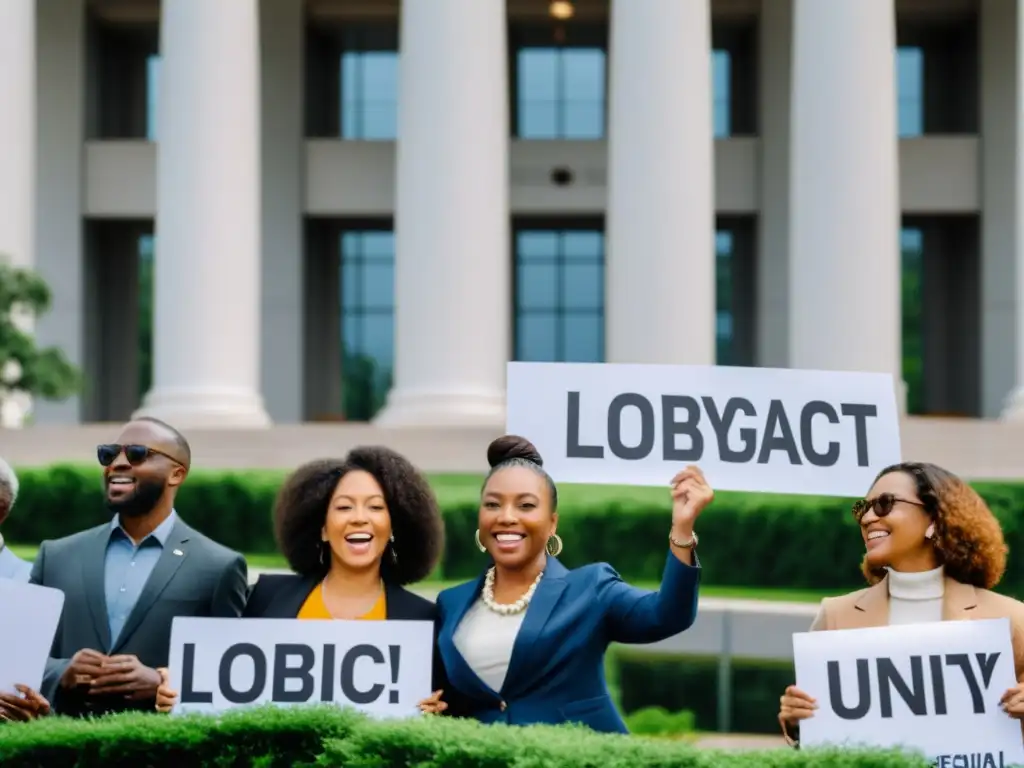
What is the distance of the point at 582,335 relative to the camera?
4953cm

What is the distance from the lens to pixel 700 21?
117 ft

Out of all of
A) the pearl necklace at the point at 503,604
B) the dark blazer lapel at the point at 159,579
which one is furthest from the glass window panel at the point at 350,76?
the pearl necklace at the point at 503,604

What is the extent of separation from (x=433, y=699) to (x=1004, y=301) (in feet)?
138

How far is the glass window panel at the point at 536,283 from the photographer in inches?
1964

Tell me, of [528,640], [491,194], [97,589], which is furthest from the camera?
[491,194]

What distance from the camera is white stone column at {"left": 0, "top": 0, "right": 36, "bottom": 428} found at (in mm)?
37250

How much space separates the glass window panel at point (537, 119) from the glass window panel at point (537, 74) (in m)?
0.24

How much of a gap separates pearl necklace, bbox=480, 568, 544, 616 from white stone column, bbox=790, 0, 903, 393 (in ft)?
90.9

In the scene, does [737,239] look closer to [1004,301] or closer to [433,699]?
[1004,301]

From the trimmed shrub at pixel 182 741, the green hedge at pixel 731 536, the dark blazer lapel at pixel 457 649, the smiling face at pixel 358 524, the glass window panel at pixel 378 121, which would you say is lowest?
the green hedge at pixel 731 536

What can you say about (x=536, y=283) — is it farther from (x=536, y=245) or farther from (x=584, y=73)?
(x=584, y=73)

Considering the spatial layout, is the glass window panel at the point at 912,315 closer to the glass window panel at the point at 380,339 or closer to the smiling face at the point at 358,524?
the glass window panel at the point at 380,339

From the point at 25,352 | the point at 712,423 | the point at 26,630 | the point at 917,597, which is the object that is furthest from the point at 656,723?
the point at 25,352

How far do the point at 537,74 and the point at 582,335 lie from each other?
27.4 ft
